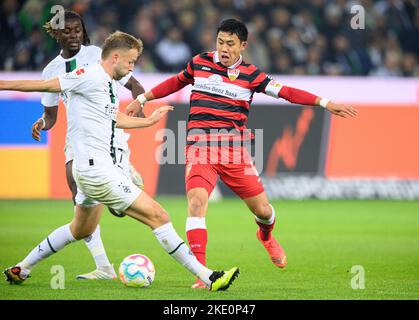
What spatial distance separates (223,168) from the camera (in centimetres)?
863

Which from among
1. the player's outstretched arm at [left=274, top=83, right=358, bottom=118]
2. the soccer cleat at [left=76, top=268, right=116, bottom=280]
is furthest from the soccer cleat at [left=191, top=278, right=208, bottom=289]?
the player's outstretched arm at [left=274, top=83, right=358, bottom=118]

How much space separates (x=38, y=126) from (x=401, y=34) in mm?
13103

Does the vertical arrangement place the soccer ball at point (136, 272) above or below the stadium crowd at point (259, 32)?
below

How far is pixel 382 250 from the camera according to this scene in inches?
428

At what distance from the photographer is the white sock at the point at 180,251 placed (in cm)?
746

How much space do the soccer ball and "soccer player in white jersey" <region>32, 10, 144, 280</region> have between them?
72 cm

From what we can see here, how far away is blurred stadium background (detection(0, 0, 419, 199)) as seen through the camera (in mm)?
16188

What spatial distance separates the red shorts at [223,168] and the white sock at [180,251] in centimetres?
90

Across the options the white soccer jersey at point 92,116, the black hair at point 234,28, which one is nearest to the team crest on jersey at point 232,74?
the black hair at point 234,28

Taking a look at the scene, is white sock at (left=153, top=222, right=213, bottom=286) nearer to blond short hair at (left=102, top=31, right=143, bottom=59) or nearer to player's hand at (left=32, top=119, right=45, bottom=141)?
blond short hair at (left=102, top=31, right=143, bottom=59)

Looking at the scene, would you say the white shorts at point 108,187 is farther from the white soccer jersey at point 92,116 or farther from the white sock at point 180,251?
the white sock at point 180,251

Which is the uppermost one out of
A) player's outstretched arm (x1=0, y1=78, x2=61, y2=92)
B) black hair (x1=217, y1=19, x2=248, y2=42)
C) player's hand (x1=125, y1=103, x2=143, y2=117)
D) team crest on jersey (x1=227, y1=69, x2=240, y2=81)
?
black hair (x1=217, y1=19, x2=248, y2=42)

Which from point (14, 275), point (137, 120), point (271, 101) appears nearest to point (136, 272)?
point (14, 275)
